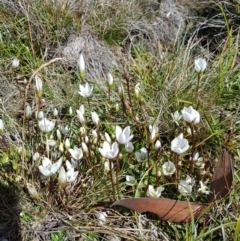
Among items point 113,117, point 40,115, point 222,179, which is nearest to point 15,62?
point 40,115

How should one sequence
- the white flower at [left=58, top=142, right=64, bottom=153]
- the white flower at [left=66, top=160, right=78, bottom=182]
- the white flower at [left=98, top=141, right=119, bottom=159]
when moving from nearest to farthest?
the white flower at [left=98, top=141, right=119, bottom=159] → the white flower at [left=66, top=160, right=78, bottom=182] → the white flower at [left=58, top=142, right=64, bottom=153]

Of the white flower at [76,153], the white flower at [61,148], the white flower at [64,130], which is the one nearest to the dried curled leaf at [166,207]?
the white flower at [76,153]

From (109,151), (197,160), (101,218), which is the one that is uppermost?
(109,151)

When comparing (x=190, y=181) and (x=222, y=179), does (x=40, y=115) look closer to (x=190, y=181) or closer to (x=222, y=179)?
(x=190, y=181)

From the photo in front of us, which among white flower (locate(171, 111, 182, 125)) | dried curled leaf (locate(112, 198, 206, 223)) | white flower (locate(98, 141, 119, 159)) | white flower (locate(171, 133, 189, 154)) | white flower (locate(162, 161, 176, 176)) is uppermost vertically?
white flower (locate(98, 141, 119, 159))

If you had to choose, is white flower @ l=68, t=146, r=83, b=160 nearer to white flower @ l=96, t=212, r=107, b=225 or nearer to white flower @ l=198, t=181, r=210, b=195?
white flower @ l=96, t=212, r=107, b=225

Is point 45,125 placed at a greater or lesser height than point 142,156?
greater

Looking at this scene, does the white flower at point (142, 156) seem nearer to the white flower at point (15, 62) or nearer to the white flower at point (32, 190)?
the white flower at point (32, 190)

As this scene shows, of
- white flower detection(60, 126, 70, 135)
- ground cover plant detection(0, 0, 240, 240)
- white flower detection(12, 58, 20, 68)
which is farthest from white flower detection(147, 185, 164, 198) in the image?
white flower detection(12, 58, 20, 68)

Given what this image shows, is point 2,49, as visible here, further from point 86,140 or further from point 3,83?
point 86,140
